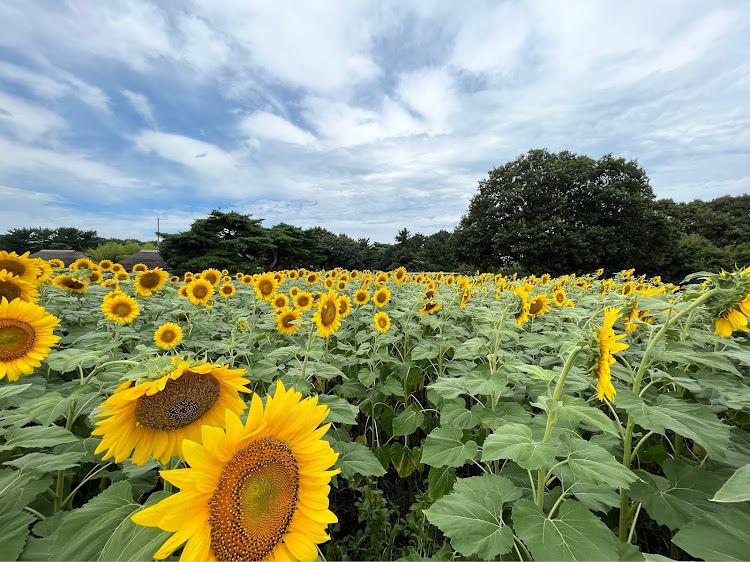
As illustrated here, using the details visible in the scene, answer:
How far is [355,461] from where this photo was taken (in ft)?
5.41

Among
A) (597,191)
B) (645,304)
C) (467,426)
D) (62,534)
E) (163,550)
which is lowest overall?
(467,426)

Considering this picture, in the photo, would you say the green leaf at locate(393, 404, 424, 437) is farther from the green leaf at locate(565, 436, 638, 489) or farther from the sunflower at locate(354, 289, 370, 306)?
the sunflower at locate(354, 289, 370, 306)

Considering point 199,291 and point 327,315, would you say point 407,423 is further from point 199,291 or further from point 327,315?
point 199,291

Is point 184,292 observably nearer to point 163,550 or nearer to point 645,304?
point 163,550

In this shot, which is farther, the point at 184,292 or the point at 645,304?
the point at 184,292

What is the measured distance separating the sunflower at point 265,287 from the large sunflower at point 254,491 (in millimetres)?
3357

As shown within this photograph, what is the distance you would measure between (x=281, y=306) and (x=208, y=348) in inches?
43.7

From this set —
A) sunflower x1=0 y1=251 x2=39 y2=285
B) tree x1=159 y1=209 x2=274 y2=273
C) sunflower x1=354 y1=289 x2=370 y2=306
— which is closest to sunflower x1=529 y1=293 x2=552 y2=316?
sunflower x1=354 y1=289 x2=370 y2=306

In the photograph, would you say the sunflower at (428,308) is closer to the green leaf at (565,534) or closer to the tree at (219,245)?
the green leaf at (565,534)

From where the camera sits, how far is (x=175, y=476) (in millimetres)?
739

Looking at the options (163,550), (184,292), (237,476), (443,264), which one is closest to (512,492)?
(237,476)

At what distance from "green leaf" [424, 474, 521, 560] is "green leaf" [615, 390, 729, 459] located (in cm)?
58

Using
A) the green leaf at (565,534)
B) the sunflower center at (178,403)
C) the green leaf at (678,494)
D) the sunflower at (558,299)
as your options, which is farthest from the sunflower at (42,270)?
the sunflower at (558,299)

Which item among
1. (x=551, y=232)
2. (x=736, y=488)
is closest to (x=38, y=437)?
(x=736, y=488)
